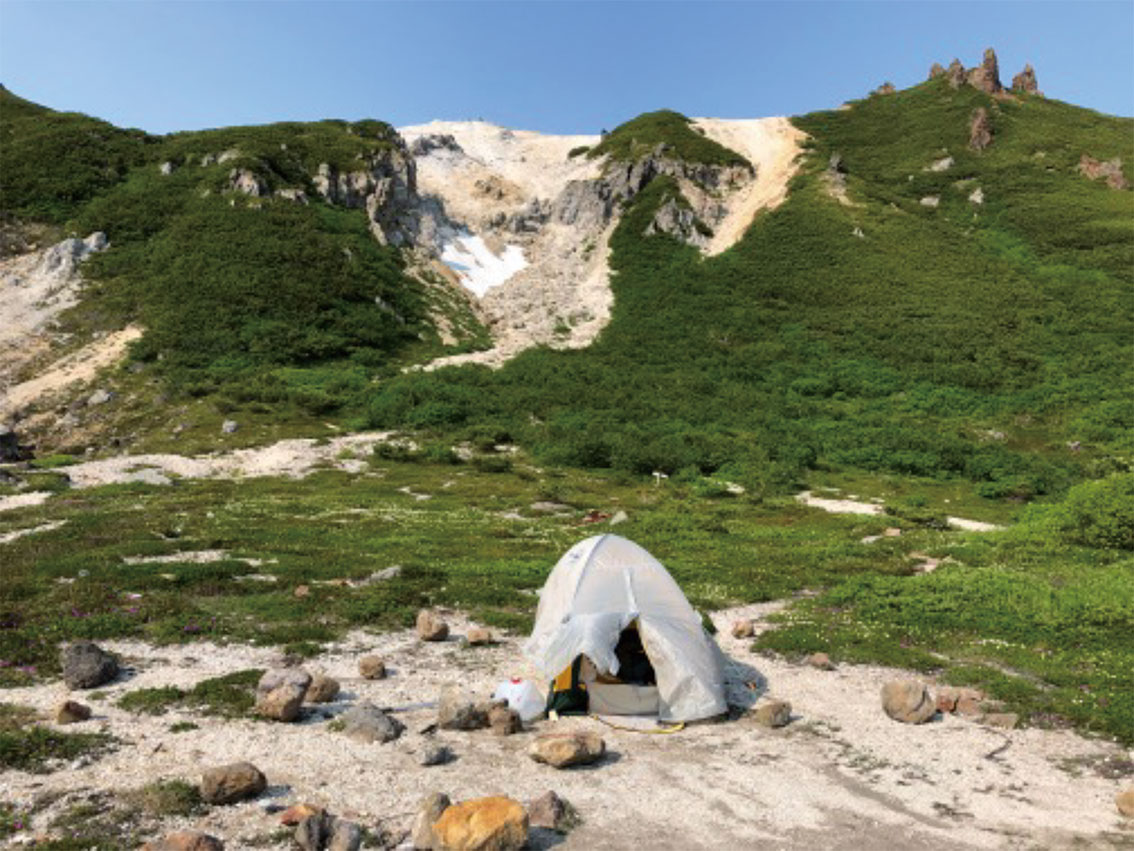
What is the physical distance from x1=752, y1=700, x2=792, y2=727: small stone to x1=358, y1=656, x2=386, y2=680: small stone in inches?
354

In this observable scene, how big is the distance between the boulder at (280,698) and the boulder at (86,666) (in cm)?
362

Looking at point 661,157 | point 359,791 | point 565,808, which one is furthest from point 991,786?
point 661,157

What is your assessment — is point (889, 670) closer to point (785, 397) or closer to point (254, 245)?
point (785, 397)

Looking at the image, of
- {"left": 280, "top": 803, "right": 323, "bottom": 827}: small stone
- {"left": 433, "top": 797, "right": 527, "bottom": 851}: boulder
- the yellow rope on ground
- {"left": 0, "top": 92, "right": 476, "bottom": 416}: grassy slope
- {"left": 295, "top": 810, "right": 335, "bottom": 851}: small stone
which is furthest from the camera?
{"left": 0, "top": 92, "right": 476, "bottom": 416}: grassy slope

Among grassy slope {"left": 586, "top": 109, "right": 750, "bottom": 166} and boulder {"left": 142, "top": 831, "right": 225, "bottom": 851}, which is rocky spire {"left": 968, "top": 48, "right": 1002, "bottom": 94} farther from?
boulder {"left": 142, "top": 831, "right": 225, "bottom": 851}

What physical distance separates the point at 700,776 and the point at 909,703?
583 cm

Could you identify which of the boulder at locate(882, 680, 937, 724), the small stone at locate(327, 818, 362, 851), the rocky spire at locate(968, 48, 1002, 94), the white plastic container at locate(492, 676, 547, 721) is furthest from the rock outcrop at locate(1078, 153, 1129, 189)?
the small stone at locate(327, 818, 362, 851)

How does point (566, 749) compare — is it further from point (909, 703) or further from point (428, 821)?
point (909, 703)

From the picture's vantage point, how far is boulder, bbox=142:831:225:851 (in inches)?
400

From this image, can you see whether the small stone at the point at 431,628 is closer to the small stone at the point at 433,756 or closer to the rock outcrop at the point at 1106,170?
the small stone at the point at 433,756

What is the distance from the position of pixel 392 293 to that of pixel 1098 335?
87.3 metres

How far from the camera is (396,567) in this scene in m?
27.2

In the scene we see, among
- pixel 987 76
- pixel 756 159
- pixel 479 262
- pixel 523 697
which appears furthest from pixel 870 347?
pixel 987 76

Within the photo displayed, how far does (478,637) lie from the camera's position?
20.9 m
